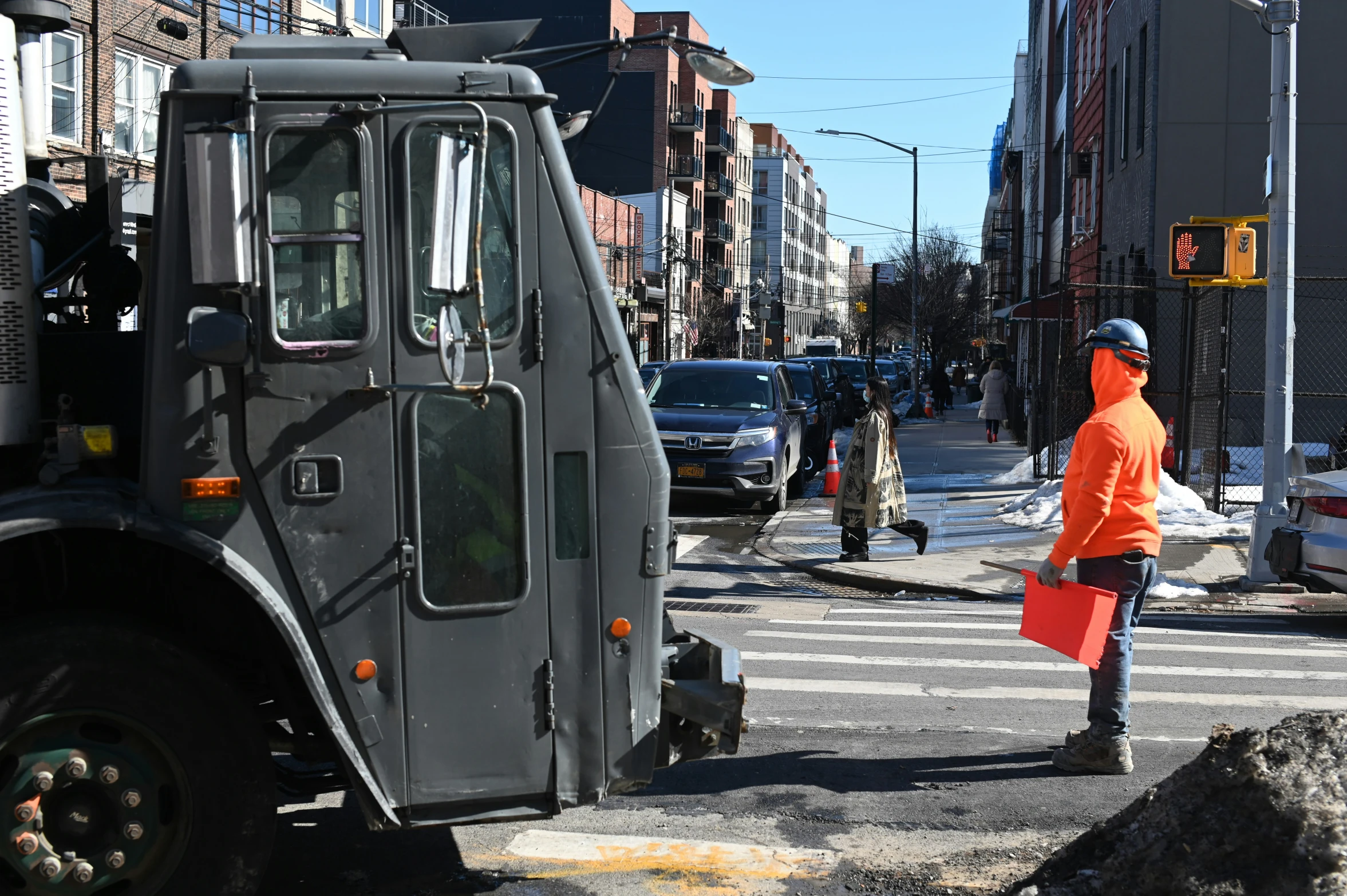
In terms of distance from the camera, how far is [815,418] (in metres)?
22.6

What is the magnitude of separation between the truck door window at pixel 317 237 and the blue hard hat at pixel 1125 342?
148 inches

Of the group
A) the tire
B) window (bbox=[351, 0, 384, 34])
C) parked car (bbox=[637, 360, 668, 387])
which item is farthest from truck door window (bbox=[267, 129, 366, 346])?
window (bbox=[351, 0, 384, 34])

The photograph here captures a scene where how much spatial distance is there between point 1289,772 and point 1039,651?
4.99m

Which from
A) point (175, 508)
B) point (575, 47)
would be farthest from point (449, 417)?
point (575, 47)

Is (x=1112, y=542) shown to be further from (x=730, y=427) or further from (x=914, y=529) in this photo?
(x=730, y=427)

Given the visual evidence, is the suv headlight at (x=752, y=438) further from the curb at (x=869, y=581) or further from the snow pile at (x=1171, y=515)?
the snow pile at (x=1171, y=515)

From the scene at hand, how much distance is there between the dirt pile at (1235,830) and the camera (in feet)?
12.4

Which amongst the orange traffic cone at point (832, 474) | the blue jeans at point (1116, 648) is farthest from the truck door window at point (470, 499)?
the orange traffic cone at point (832, 474)

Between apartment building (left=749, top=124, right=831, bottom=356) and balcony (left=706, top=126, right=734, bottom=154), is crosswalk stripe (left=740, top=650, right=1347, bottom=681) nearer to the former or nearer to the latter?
balcony (left=706, top=126, right=734, bottom=154)

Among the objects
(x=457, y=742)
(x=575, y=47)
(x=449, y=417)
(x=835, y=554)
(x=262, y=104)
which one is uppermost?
(x=575, y=47)

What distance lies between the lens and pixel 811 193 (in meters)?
152

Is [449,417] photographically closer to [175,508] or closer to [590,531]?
[590,531]

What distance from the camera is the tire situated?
3.66m

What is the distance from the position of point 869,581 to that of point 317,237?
923 centimetres
